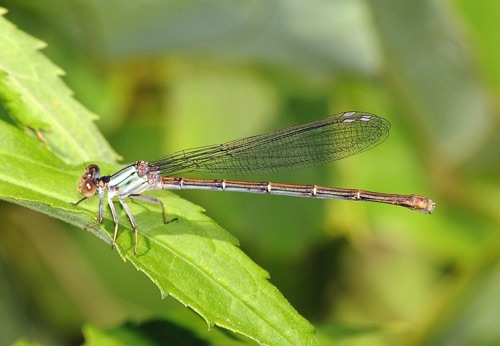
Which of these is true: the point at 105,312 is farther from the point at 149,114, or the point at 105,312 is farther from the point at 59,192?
the point at 59,192

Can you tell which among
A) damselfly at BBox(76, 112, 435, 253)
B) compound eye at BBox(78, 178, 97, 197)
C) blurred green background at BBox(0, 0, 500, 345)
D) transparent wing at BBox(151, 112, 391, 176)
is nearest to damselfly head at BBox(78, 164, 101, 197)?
compound eye at BBox(78, 178, 97, 197)

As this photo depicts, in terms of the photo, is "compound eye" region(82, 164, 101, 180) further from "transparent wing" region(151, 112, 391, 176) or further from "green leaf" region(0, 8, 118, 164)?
"transparent wing" region(151, 112, 391, 176)

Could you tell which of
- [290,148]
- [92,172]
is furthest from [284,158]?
[92,172]

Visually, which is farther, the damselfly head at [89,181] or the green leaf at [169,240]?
the damselfly head at [89,181]

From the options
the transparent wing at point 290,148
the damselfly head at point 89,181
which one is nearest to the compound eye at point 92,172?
the damselfly head at point 89,181

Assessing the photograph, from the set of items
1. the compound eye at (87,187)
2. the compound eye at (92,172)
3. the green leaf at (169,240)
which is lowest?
the green leaf at (169,240)

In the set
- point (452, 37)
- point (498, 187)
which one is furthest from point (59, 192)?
point (498, 187)

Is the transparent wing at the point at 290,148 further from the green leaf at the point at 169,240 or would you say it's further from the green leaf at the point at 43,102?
the green leaf at the point at 169,240
